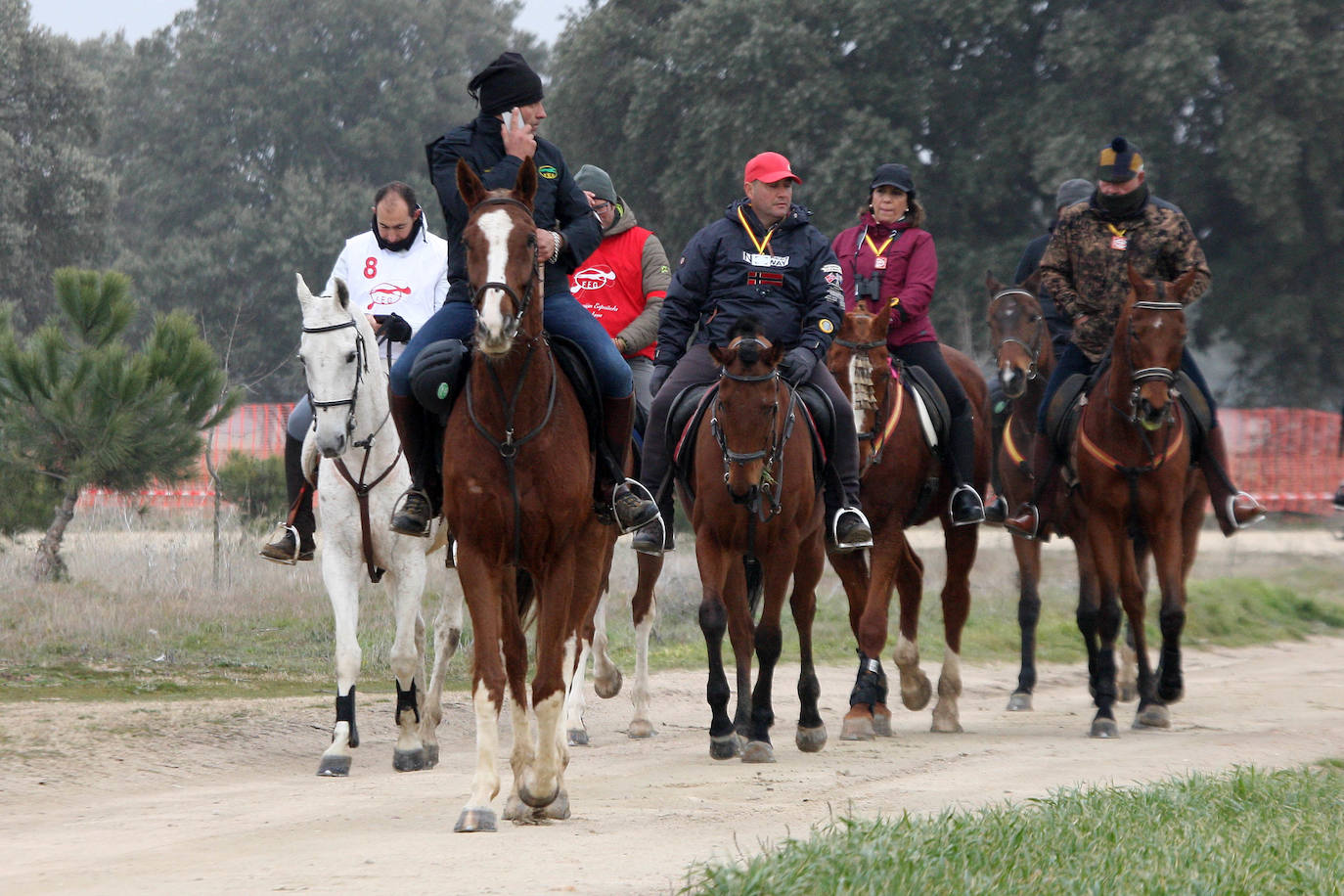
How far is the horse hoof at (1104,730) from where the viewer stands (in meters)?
9.80

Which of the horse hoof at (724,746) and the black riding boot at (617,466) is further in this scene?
the horse hoof at (724,746)

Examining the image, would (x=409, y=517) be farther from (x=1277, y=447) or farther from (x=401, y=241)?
(x=1277, y=447)

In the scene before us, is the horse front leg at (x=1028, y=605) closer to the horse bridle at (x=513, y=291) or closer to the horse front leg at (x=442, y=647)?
the horse front leg at (x=442, y=647)

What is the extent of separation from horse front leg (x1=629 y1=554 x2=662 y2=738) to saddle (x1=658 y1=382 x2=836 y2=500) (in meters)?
1.18

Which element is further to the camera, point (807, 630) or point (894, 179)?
point (894, 179)

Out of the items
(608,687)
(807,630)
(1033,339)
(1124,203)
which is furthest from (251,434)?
(807,630)

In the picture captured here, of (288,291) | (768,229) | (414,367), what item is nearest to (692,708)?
(768,229)

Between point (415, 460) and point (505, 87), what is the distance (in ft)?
5.69

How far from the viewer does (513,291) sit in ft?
19.7

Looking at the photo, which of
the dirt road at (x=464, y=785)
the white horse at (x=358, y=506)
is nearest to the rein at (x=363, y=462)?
the white horse at (x=358, y=506)

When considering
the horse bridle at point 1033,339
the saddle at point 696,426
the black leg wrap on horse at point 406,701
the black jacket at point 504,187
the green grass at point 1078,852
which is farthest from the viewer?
the horse bridle at point 1033,339

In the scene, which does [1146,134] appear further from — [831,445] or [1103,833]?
[1103,833]

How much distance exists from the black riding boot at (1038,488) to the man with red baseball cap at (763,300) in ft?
7.29

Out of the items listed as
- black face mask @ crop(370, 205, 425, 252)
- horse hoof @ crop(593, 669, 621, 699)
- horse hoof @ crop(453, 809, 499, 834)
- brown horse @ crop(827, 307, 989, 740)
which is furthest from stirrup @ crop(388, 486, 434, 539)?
horse hoof @ crop(593, 669, 621, 699)
